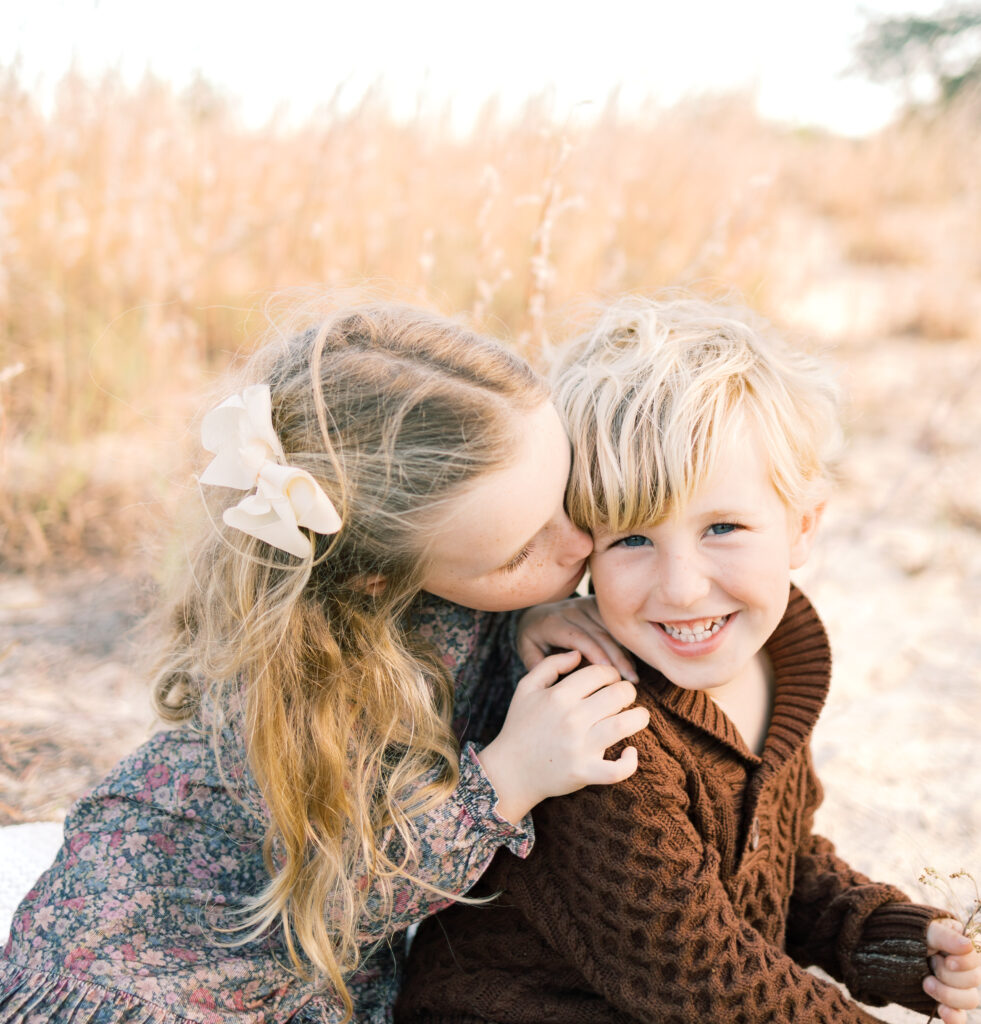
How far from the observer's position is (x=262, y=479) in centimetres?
128

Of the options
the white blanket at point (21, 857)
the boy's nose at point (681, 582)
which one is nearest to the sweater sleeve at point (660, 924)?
the boy's nose at point (681, 582)

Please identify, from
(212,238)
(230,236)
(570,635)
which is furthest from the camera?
(212,238)

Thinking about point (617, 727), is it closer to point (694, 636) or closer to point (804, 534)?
point (694, 636)

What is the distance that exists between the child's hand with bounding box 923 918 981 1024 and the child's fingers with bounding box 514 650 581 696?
26.1 inches

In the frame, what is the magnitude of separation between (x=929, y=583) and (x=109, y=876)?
2775 mm

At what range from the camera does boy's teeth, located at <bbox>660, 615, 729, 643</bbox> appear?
4.48 feet

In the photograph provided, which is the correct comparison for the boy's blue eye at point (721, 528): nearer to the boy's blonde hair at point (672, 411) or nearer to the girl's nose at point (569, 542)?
the boy's blonde hair at point (672, 411)

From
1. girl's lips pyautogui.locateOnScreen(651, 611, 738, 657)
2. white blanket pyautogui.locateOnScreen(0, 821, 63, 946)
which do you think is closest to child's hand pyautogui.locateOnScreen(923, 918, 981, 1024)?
girl's lips pyautogui.locateOnScreen(651, 611, 738, 657)

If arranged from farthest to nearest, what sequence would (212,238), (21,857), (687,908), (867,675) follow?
A: (212,238) < (867,675) < (21,857) < (687,908)

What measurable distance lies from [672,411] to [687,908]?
69 centimetres

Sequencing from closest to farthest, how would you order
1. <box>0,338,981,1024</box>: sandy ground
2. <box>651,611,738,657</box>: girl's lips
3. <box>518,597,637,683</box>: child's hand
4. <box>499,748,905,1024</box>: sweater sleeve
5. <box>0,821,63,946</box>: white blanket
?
1. <box>499,748,905,1024</box>: sweater sleeve
2. <box>651,611,738,657</box>: girl's lips
3. <box>518,597,637,683</box>: child's hand
4. <box>0,821,63,946</box>: white blanket
5. <box>0,338,981,1024</box>: sandy ground

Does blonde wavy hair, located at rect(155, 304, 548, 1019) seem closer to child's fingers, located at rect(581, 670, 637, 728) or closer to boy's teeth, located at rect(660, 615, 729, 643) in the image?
child's fingers, located at rect(581, 670, 637, 728)

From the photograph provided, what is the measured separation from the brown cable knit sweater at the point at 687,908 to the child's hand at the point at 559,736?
0.05 metres

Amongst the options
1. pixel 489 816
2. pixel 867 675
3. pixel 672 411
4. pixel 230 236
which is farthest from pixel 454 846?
pixel 230 236
